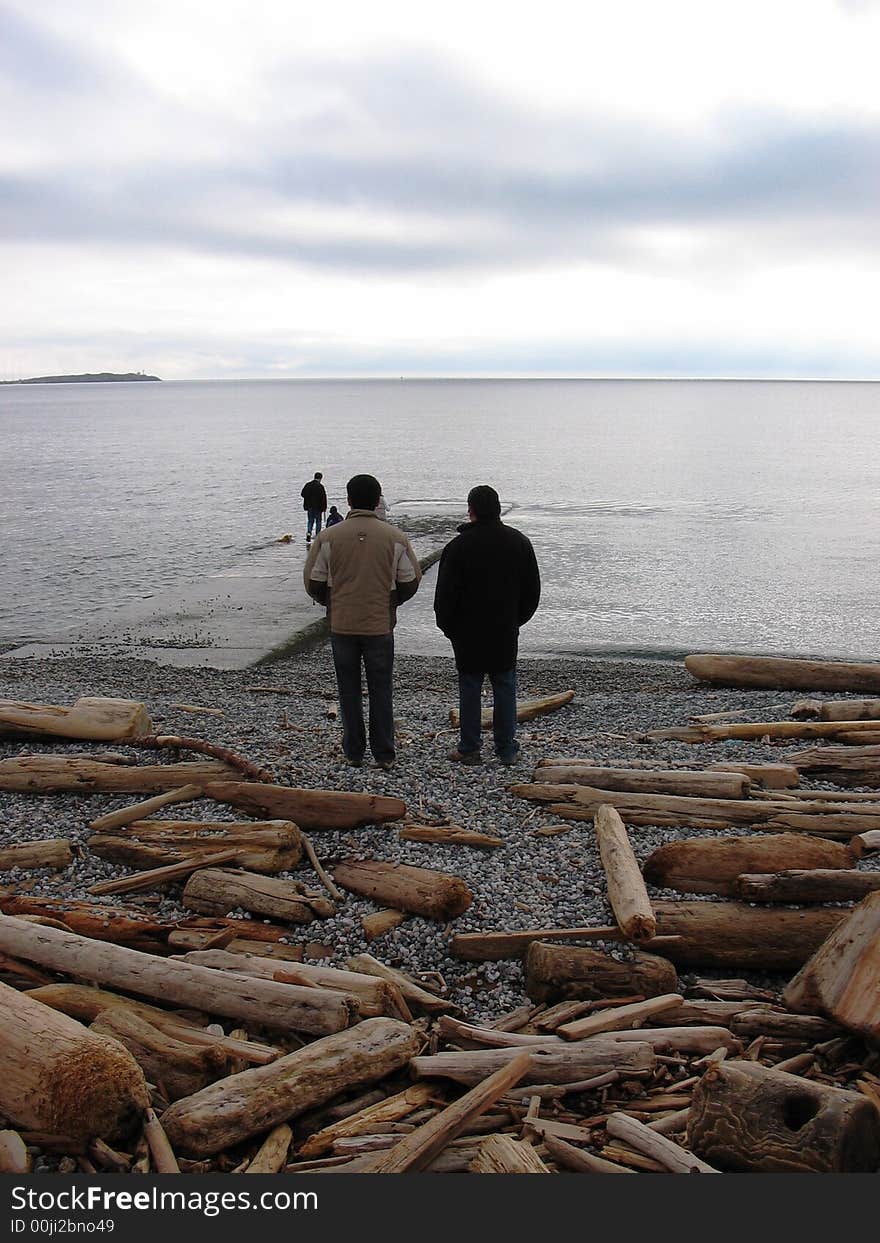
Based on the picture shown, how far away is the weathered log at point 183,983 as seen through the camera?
5.03m

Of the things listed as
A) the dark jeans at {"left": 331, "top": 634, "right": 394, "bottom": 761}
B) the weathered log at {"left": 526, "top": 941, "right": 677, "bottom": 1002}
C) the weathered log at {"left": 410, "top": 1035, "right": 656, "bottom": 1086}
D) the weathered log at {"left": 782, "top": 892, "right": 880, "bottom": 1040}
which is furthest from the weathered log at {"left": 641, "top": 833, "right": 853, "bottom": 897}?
the dark jeans at {"left": 331, "top": 634, "right": 394, "bottom": 761}

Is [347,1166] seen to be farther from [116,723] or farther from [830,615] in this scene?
[830,615]

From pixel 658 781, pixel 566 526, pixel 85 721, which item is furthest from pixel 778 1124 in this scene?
pixel 566 526

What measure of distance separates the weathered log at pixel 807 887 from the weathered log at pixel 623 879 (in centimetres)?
67

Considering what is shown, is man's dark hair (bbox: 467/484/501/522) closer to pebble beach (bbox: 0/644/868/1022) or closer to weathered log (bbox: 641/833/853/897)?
pebble beach (bbox: 0/644/868/1022)

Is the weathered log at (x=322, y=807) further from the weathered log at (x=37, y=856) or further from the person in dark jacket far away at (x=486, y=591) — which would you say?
the person in dark jacket far away at (x=486, y=591)

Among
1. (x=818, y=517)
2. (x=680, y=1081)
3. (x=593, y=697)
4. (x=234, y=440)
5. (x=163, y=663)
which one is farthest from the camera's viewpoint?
(x=234, y=440)

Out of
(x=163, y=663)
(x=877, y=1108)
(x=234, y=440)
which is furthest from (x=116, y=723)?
(x=234, y=440)

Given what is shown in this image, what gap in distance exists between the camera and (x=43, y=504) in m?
56.7

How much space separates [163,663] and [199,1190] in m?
15.6

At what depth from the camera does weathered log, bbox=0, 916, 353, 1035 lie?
16.5ft

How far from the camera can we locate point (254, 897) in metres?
6.41

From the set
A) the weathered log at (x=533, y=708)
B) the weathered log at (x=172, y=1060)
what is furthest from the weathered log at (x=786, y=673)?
the weathered log at (x=172, y=1060)

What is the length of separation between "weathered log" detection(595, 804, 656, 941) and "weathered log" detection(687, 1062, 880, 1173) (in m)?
1.48
